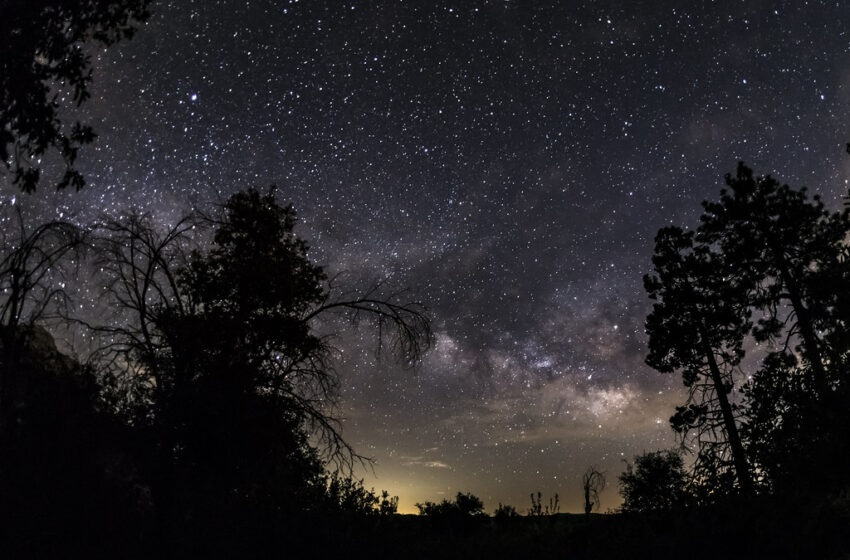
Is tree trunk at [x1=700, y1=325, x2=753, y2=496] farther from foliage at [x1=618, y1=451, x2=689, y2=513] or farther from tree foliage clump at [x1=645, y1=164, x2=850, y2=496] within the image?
foliage at [x1=618, y1=451, x2=689, y2=513]

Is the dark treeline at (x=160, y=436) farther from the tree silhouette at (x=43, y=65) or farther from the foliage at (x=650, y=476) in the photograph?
the foliage at (x=650, y=476)

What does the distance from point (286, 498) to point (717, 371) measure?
16.9 m

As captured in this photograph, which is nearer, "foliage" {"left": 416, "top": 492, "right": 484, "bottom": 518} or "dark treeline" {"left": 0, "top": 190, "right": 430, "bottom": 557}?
"dark treeline" {"left": 0, "top": 190, "right": 430, "bottom": 557}

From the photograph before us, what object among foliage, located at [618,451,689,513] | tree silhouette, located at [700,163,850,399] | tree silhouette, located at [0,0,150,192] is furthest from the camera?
foliage, located at [618,451,689,513]

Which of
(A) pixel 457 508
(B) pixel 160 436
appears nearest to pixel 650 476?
(A) pixel 457 508

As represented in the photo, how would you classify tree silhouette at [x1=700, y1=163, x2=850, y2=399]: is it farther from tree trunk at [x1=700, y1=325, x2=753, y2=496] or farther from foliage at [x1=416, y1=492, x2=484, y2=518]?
foliage at [x1=416, y1=492, x2=484, y2=518]

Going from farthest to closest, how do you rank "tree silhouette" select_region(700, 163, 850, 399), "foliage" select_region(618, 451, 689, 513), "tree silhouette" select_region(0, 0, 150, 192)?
1. "foliage" select_region(618, 451, 689, 513)
2. "tree silhouette" select_region(700, 163, 850, 399)
3. "tree silhouette" select_region(0, 0, 150, 192)

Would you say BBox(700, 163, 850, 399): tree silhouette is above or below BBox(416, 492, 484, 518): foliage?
above

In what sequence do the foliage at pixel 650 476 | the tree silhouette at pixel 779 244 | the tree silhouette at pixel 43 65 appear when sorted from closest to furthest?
the tree silhouette at pixel 43 65 → the tree silhouette at pixel 779 244 → the foliage at pixel 650 476

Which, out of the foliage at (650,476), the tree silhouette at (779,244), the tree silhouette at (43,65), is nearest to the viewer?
the tree silhouette at (43,65)

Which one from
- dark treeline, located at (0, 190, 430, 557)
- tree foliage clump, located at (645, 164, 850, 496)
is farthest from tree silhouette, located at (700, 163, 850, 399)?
dark treeline, located at (0, 190, 430, 557)

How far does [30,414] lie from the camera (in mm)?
12219

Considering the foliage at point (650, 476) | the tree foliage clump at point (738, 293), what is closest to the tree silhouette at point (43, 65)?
the tree foliage clump at point (738, 293)

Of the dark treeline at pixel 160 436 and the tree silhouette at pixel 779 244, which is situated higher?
the tree silhouette at pixel 779 244
